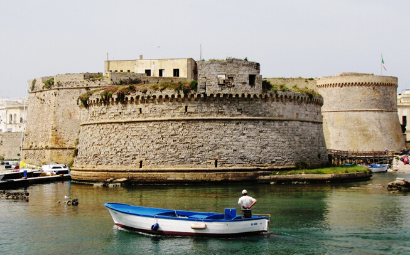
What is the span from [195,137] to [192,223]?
11.3m

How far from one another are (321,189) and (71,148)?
1864 centimetres

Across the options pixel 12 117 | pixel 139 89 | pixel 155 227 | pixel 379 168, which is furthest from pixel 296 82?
pixel 12 117

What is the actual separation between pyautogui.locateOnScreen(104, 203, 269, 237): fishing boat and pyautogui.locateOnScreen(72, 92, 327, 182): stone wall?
9766 mm

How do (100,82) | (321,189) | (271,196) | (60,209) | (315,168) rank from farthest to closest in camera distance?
(100,82)
(315,168)
(321,189)
(271,196)
(60,209)

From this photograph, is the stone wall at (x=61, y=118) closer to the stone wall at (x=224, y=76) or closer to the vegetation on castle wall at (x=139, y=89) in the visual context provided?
the vegetation on castle wall at (x=139, y=89)

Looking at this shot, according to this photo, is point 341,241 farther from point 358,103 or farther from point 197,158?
point 358,103

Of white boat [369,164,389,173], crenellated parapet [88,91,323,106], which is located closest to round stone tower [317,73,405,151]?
white boat [369,164,389,173]

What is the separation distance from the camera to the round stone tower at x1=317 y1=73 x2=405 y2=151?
142 ft

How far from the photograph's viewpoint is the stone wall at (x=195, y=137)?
990 inches

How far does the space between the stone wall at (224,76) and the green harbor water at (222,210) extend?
176 inches

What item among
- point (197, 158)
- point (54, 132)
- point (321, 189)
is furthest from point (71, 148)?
point (321, 189)

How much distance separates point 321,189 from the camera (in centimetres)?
2309

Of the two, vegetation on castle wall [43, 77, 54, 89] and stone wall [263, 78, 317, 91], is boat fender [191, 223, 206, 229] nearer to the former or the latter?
vegetation on castle wall [43, 77, 54, 89]

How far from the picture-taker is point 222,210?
57.1 ft
